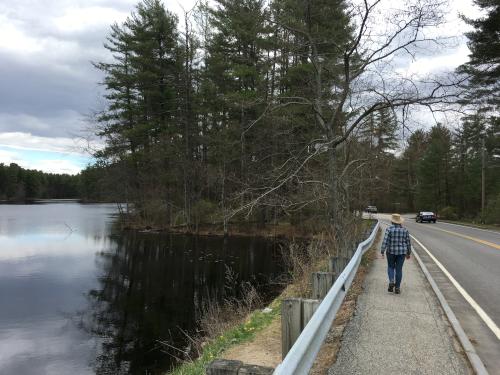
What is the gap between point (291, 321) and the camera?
4.62 meters

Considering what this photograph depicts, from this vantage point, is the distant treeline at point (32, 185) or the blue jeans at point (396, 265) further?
the distant treeline at point (32, 185)

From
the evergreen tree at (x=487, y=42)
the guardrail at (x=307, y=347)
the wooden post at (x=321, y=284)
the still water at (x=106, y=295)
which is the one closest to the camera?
the guardrail at (x=307, y=347)

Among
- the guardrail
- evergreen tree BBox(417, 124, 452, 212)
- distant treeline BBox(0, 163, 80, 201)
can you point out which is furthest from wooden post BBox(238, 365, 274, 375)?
distant treeline BBox(0, 163, 80, 201)

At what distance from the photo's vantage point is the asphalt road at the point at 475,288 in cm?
616

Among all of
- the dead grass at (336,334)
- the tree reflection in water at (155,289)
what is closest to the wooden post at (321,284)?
the dead grass at (336,334)

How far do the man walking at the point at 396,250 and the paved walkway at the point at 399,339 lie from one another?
0.92 feet

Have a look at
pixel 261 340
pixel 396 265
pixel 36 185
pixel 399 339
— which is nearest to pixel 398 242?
pixel 396 265

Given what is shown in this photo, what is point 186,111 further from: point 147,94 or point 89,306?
point 89,306

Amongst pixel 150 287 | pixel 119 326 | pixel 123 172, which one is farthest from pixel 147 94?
pixel 119 326

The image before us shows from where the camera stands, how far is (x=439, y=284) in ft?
33.6

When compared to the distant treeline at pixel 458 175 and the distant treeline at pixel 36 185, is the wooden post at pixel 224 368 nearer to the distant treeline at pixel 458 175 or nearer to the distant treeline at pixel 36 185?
the distant treeline at pixel 458 175

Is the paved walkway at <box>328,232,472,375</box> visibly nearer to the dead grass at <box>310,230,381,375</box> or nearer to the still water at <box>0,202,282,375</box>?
the dead grass at <box>310,230,381,375</box>

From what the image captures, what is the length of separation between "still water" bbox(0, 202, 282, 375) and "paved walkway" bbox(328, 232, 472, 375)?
568cm

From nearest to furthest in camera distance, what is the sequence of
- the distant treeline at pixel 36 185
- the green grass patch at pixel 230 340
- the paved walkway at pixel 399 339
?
the paved walkway at pixel 399 339
the green grass patch at pixel 230 340
the distant treeline at pixel 36 185
